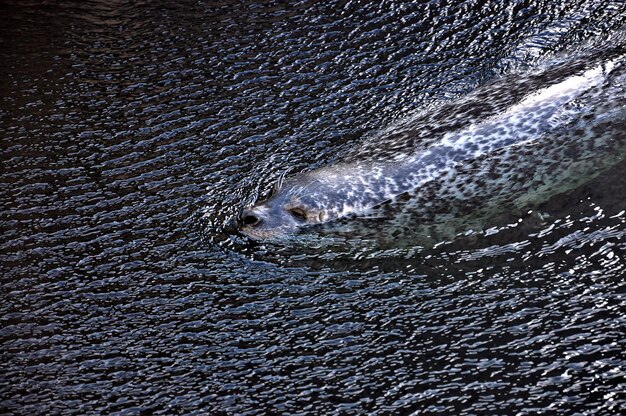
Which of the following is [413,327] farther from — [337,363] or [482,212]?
[482,212]

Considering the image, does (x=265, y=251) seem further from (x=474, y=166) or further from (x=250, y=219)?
(x=474, y=166)

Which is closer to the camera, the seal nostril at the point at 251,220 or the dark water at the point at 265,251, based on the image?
the dark water at the point at 265,251

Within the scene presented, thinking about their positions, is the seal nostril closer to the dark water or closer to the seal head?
the seal head

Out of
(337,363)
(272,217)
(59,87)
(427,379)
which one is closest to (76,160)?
(59,87)

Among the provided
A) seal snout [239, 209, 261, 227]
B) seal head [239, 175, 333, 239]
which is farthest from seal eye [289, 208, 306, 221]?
seal snout [239, 209, 261, 227]

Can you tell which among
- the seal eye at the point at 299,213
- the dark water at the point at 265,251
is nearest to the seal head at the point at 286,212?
the seal eye at the point at 299,213

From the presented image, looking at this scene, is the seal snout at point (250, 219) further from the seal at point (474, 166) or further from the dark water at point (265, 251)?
the dark water at point (265, 251)
